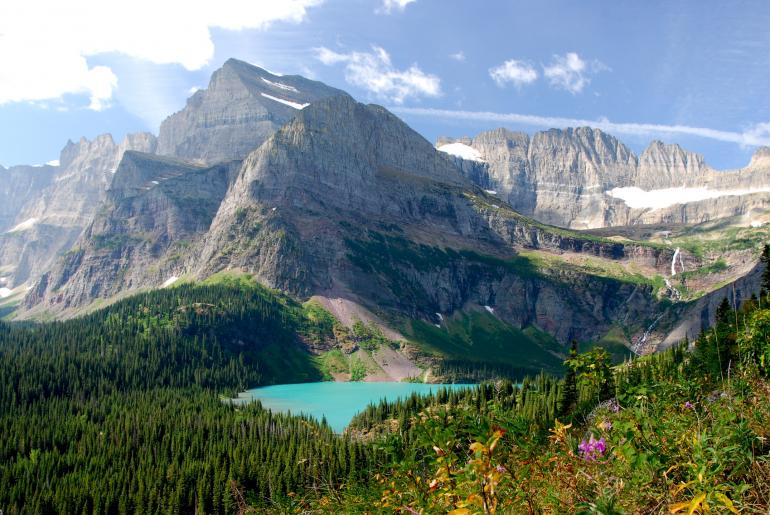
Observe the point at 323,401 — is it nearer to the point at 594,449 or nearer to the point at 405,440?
the point at 405,440

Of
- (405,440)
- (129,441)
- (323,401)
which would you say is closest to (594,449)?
(405,440)

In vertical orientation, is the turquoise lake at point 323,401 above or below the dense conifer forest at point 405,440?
below

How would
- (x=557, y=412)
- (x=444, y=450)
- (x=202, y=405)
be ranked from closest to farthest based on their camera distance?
1. (x=444, y=450)
2. (x=557, y=412)
3. (x=202, y=405)

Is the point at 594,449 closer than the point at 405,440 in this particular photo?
Yes

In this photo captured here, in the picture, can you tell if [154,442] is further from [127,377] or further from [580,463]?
[580,463]

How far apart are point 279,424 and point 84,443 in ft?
117

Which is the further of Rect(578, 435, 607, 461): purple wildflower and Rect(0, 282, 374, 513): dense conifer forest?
Rect(0, 282, 374, 513): dense conifer forest

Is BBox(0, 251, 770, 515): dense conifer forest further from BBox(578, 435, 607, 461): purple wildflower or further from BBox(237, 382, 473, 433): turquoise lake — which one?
BBox(237, 382, 473, 433): turquoise lake

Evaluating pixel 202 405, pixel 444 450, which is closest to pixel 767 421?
pixel 444 450

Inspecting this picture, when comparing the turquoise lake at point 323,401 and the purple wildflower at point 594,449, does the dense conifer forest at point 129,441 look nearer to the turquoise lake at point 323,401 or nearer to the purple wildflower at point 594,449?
the turquoise lake at point 323,401

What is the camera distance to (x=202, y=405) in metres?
139

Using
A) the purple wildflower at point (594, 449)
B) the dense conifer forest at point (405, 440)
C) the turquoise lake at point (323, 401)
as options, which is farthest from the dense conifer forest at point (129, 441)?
the purple wildflower at point (594, 449)

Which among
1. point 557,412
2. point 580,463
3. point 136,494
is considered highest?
point 580,463

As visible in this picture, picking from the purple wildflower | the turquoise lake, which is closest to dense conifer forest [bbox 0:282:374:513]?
the turquoise lake
